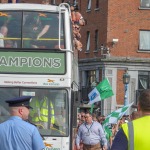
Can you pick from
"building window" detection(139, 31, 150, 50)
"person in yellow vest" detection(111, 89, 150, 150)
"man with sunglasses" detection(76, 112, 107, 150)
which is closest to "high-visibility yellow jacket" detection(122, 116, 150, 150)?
"person in yellow vest" detection(111, 89, 150, 150)

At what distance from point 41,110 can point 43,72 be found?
102cm

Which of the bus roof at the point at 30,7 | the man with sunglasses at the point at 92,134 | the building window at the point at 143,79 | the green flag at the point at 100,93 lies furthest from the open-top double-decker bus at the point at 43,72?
the building window at the point at 143,79

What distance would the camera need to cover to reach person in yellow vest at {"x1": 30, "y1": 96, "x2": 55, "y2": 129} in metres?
18.0

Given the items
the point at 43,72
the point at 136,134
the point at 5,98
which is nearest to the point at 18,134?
the point at 136,134

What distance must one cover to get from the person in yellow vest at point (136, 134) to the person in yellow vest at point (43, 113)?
37.1ft

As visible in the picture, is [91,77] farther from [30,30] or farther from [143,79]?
[30,30]

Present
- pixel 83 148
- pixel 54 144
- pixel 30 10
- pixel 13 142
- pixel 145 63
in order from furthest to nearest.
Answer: pixel 145 63, pixel 83 148, pixel 30 10, pixel 54 144, pixel 13 142

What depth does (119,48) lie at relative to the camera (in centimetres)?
5891

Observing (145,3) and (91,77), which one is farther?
(91,77)

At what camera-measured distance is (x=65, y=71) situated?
18.4 metres

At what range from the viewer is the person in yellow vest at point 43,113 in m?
18.0

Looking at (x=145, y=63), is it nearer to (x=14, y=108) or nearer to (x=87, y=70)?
(x=87, y=70)

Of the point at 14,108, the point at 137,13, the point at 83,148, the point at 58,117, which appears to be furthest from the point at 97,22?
the point at 14,108

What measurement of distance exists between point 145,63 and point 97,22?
→ 5.13 meters
